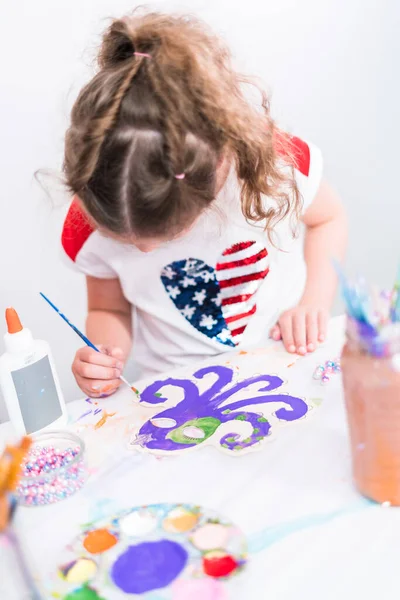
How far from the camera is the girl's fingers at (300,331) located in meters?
0.69

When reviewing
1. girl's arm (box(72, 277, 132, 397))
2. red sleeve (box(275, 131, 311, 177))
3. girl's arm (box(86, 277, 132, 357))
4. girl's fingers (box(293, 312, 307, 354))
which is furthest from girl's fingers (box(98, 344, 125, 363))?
red sleeve (box(275, 131, 311, 177))

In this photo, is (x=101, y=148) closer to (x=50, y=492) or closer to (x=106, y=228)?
(x=106, y=228)

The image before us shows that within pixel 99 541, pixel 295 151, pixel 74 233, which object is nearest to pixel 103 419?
pixel 99 541

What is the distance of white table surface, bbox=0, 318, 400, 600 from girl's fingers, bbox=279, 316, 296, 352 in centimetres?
8

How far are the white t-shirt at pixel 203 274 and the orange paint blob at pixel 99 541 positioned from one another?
0.40 metres

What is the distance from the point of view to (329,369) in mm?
636

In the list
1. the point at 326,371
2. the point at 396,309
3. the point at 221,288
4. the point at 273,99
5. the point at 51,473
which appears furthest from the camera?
the point at 273,99

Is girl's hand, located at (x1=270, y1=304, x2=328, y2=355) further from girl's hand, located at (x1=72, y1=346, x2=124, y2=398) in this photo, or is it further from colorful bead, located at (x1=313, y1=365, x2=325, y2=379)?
girl's hand, located at (x1=72, y1=346, x2=124, y2=398)

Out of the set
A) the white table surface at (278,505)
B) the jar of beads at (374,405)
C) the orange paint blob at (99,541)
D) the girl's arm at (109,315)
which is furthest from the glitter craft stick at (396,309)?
the girl's arm at (109,315)

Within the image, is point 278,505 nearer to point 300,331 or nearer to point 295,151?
point 300,331

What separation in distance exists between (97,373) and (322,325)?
271mm

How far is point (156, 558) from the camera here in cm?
44

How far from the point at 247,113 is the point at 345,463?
0.36 metres

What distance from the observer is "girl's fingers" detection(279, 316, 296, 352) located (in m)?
0.70
